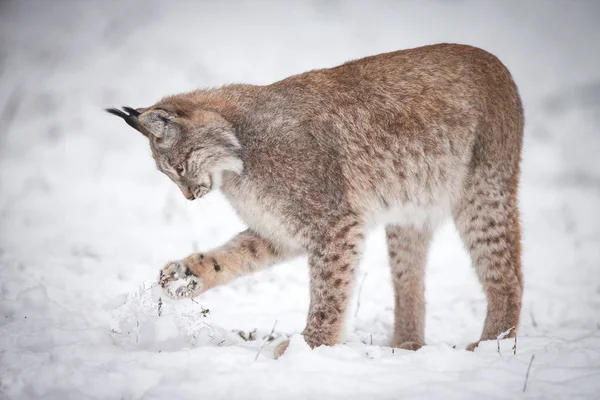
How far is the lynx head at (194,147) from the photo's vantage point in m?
3.89

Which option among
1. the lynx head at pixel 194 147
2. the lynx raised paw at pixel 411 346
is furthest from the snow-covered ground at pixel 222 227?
the lynx head at pixel 194 147

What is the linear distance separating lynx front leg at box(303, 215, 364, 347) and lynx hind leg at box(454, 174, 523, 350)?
1016 mm

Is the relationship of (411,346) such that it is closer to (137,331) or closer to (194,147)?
(137,331)

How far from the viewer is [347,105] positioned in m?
4.18

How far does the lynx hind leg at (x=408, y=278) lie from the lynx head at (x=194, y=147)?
161 cm

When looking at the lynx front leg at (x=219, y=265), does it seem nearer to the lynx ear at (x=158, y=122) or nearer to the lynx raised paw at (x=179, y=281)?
the lynx raised paw at (x=179, y=281)

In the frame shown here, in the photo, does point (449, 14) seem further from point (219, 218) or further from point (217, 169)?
point (217, 169)

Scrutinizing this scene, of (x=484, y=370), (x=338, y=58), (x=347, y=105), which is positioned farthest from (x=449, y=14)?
(x=484, y=370)

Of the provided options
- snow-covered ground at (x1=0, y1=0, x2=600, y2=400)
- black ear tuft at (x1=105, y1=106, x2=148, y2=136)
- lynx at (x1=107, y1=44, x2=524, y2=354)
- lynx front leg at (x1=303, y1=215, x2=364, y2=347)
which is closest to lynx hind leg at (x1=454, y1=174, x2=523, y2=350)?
lynx at (x1=107, y1=44, x2=524, y2=354)

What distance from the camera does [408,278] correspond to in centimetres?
473

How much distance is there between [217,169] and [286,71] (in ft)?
18.5

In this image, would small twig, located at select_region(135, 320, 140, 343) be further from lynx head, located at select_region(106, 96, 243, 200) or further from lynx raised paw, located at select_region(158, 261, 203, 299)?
lynx head, located at select_region(106, 96, 243, 200)

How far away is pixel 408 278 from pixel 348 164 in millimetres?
1228

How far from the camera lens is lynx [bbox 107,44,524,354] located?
12.6ft
